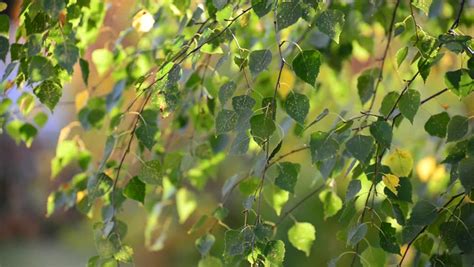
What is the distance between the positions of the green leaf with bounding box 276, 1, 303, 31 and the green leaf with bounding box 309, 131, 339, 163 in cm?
16

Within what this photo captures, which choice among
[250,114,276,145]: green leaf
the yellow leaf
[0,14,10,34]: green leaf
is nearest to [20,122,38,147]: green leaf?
[0,14,10,34]: green leaf

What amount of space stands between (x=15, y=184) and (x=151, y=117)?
4.50 m

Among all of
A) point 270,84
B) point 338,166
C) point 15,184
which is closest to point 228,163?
point 15,184

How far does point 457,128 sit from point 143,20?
0.64 metres

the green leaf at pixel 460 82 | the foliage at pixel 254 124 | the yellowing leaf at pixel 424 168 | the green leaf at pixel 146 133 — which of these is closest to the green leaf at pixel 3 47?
the foliage at pixel 254 124

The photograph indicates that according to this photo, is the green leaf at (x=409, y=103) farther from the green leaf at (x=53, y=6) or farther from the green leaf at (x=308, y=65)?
the green leaf at (x=53, y=6)

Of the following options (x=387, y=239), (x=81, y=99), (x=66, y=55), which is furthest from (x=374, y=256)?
(x=81, y=99)

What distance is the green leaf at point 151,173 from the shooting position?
1196mm

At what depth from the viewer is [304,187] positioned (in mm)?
3795

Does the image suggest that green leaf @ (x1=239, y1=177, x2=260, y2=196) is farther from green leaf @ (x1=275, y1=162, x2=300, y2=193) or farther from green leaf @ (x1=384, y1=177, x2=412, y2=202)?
green leaf @ (x1=384, y1=177, x2=412, y2=202)

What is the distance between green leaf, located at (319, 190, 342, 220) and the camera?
55.1 inches

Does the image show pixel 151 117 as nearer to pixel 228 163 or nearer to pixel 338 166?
pixel 338 166

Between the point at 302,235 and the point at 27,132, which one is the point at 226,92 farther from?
the point at 27,132

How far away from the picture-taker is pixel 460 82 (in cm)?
110
